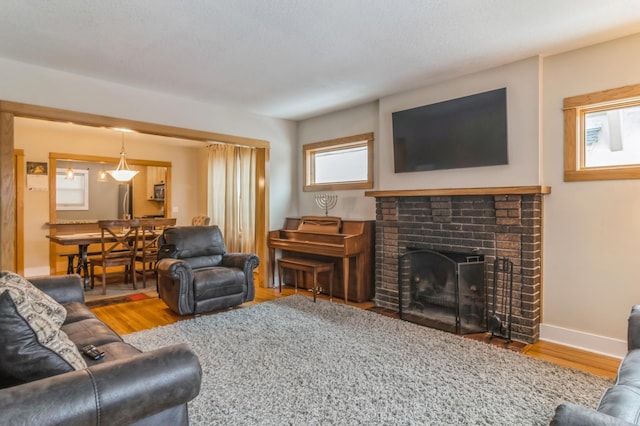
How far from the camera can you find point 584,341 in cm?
312

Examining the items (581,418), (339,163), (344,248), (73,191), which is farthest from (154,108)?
(73,191)

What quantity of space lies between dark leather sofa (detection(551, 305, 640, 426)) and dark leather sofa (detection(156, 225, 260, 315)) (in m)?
3.45

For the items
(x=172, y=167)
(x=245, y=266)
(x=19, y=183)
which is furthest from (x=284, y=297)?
(x=19, y=183)

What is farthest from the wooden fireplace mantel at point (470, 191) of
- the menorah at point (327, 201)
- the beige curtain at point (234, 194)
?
the beige curtain at point (234, 194)

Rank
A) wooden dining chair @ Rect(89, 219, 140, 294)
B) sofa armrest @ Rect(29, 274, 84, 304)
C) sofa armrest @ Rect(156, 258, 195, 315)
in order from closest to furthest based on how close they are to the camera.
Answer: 1. sofa armrest @ Rect(29, 274, 84, 304)
2. sofa armrest @ Rect(156, 258, 195, 315)
3. wooden dining chair @ Rect(89, 219, 140, 294)

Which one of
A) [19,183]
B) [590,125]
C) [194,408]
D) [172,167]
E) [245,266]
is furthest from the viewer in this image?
[172,167]

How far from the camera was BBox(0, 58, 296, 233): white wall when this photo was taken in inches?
135

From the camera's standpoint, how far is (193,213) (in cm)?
809

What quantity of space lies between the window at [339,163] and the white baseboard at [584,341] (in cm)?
253

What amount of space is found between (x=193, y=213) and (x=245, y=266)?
4.28 m

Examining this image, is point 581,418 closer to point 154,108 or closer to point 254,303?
point 254,303

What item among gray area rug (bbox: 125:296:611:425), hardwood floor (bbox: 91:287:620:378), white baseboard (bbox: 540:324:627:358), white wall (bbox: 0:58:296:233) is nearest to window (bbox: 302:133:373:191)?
white wall (bbox: 0:58:296:233)

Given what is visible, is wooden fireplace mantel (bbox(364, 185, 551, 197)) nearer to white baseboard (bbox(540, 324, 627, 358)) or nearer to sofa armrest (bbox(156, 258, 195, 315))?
white baseboard (bbox(540, 324, 627, 358))

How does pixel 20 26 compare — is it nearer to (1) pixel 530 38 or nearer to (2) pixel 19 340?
(2) pixel 19 340
